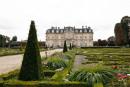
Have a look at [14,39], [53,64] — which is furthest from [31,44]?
[14,39]

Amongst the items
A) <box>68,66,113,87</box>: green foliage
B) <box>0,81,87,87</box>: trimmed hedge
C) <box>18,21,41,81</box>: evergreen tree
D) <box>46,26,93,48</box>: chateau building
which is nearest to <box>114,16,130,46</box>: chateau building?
<box>68,66,113,87</box>: green foliage

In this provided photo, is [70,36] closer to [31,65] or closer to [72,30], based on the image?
[72,30]

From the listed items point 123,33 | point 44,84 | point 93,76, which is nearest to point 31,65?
point 44,84

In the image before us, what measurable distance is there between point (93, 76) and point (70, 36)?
9919 cm

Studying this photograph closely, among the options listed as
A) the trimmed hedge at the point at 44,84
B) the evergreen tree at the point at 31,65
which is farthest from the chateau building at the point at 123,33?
the trimmed hedge at the point at 44,84

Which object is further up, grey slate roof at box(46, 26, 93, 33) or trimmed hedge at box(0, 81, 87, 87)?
grey slate roof at box(46, 26, 93, 33)

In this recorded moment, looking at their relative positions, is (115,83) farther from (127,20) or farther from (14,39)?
(14,39)

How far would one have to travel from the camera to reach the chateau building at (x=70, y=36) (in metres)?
107

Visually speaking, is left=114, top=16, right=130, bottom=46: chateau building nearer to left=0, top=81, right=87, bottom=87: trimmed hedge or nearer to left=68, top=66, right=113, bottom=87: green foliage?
left=68, top=66, right=113, bottom=87: green foliage

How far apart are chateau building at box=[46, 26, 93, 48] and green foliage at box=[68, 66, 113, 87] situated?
3859 inches

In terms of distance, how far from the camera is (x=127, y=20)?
56.1 m

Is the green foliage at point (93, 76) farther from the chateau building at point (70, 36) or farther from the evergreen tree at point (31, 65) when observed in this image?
the chateau building at point (70, 36)

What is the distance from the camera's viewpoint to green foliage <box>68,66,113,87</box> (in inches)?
308

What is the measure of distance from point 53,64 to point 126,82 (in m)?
5.88
